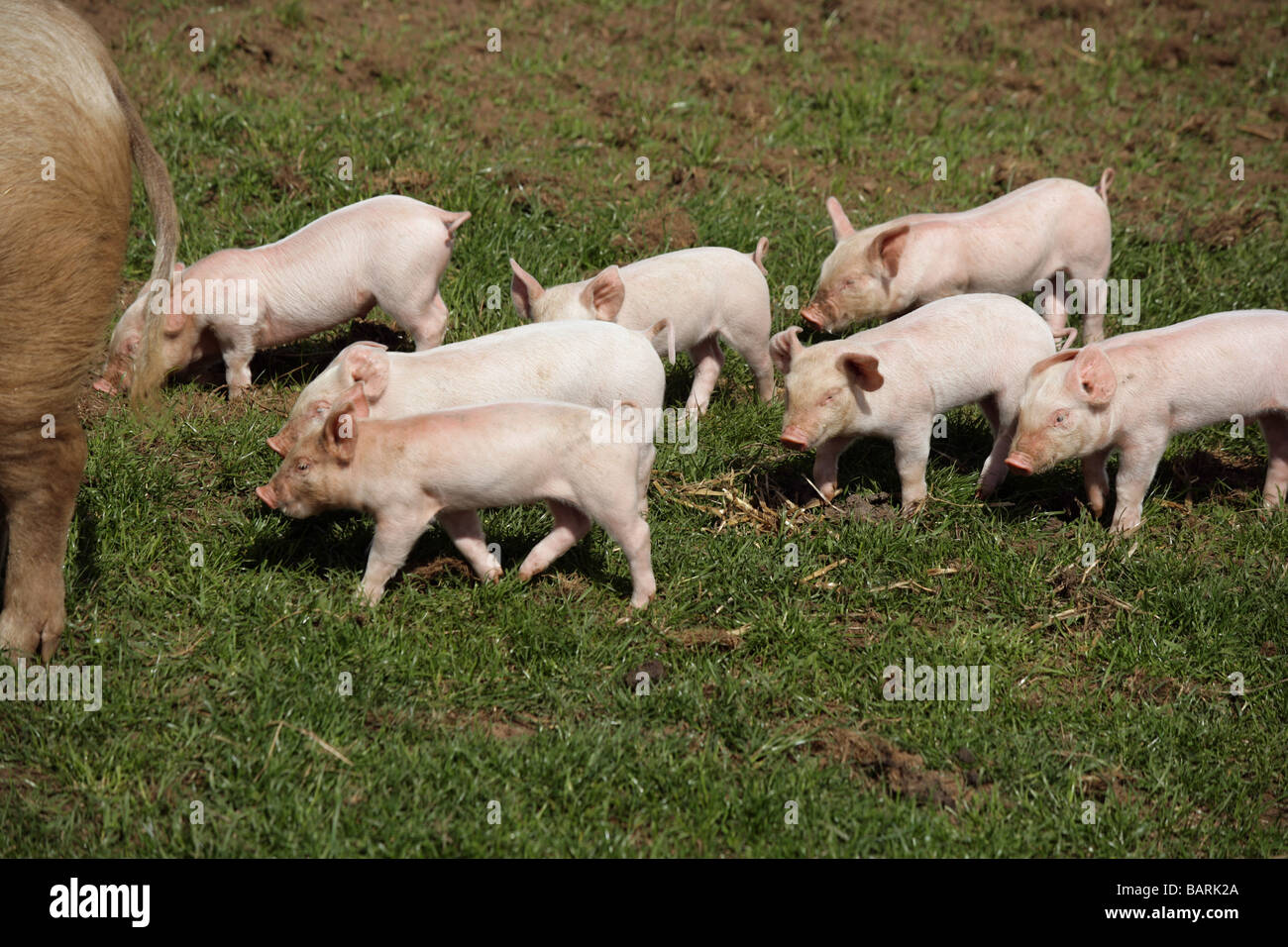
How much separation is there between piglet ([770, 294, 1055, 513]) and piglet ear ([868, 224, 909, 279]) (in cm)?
46

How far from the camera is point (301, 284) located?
5582mm

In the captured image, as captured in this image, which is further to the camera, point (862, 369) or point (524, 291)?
point (524, 291)

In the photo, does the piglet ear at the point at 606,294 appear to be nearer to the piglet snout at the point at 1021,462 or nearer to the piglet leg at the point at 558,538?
the piglet leg at the point at 558,538

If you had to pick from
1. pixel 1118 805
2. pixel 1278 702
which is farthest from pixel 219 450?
pixel 1278 702

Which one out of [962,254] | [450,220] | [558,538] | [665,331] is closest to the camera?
[558,538]

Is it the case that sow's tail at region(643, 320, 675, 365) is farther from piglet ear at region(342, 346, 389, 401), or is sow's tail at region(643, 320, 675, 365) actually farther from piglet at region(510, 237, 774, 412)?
piglet ear at region(342, 346, 389, 401)

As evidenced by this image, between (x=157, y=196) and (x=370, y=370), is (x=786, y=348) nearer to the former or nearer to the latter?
(x=370, y=370)

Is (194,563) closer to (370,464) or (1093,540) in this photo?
Result: (370,464)

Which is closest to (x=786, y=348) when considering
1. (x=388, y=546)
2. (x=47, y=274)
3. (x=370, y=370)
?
(x=370, y=370)

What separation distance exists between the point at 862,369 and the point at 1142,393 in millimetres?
1141

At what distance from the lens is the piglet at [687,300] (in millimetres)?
5402

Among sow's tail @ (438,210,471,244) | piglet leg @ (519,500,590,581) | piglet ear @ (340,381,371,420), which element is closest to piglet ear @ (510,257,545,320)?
sow's tail @ (438,210,471,244)

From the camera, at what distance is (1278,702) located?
4422mm
